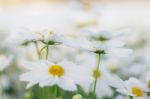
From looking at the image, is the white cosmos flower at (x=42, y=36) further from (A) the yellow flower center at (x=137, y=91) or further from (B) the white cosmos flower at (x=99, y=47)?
(A) the yellow flower center at (x=137, y=91)

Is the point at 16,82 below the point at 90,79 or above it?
below

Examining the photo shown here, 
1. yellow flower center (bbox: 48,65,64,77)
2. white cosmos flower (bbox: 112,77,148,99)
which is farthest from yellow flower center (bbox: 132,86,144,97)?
yellow flower center (bbox: 48,65,64,77)

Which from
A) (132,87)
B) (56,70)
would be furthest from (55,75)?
(132,87)

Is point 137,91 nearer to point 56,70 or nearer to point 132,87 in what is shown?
point 132,87

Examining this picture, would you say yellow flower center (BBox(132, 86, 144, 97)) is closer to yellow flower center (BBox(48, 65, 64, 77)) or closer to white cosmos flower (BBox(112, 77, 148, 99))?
white cosmos flower (BBox(112, 77, 148, 99))

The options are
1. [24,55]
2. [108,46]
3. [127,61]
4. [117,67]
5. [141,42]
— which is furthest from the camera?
[141,42]

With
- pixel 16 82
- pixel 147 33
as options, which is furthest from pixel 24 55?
pixel 147 33

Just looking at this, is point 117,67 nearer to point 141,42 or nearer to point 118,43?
point 118,43
